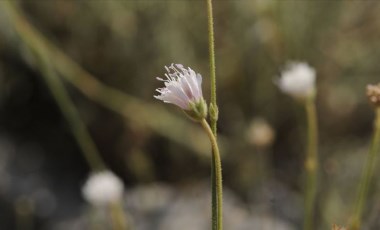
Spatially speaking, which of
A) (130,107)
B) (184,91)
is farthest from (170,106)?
(184,91)

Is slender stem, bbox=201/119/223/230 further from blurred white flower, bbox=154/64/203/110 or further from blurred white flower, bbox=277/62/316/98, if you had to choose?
blurred white flower, bbox=277/62/316/98

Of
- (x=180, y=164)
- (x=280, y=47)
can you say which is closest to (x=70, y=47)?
(x=180, y=164)

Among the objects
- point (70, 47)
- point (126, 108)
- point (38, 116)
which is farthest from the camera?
point (38, 116)

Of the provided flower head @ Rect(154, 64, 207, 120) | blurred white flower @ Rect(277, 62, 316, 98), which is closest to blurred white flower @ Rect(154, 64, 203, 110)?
flower head @ Rect(154, 64, 207, 120)

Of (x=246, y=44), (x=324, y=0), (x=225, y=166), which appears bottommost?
(x=225, y=166)

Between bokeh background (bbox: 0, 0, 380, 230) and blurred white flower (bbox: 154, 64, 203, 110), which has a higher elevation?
bokeh background (bbox: 0, 0, 380, 230)

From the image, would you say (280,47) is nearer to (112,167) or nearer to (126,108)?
(126,108)

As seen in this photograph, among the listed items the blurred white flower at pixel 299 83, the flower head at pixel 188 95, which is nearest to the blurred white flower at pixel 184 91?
the flower head at pixel 188 95

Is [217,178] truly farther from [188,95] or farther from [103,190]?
[103,190]
